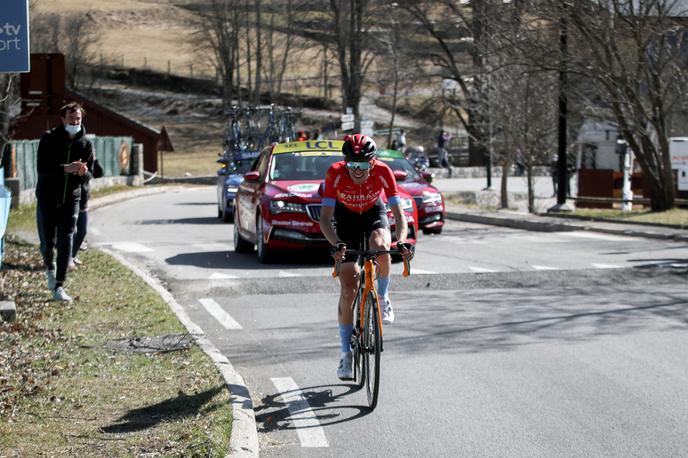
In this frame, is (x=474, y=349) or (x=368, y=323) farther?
(x=474, y=349)

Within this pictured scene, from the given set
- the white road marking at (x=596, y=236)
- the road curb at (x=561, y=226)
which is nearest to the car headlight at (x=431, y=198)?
the white road marking at (x=596, y=236)

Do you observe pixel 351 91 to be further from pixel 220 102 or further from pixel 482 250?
pixel 482 250

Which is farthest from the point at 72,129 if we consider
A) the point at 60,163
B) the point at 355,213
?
the point at 355,213

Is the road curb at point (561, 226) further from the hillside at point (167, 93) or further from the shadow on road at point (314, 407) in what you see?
the hillside at point (167, 93)

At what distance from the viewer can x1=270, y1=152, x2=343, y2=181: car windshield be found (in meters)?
17.8

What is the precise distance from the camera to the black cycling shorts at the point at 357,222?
26.8 ft

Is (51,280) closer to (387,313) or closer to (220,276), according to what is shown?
(220,276)

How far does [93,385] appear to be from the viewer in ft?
26.4

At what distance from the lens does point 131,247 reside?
1984cm

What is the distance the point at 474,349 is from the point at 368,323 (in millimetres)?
2367

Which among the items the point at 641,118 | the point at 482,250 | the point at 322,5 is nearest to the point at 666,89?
the point at 641,118

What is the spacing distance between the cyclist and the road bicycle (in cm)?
7

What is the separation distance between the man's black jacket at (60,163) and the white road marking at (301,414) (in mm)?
4233

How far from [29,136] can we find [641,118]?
145 feet
